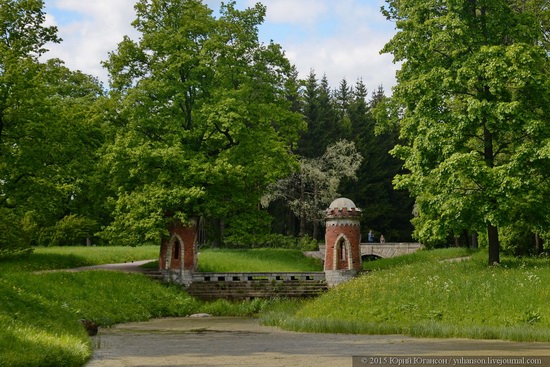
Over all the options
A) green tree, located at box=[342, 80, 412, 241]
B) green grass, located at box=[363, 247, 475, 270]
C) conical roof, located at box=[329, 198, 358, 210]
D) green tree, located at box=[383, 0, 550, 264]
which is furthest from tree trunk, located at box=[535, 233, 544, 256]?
green tree, located at box=[342, 80, 412, 241]

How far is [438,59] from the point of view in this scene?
1128 inches

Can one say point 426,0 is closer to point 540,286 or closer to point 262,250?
point 540,286

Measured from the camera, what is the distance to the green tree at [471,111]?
82.9 ft

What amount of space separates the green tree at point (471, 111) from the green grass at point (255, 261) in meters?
13.9

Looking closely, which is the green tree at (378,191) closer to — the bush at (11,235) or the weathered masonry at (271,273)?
the weathered masonry at (271,273)

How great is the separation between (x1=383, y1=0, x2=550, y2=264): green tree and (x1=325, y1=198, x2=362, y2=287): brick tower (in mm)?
5307

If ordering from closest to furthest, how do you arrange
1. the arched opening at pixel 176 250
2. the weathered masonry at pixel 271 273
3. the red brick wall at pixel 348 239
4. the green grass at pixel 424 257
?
1. the weathered masonry at pixel 271 273
2. the red brick wall at pixel 348 239
3. the arched opening at pixel 176 250
4. the green grass at pixel 424 257

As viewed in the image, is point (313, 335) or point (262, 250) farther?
point (262, 250)

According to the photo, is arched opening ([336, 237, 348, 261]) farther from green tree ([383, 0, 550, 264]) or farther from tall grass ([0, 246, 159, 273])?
tall grass ([0, 246, 159, 273])

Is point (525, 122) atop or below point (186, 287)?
atop

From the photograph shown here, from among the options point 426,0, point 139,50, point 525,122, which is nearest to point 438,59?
point 426,0

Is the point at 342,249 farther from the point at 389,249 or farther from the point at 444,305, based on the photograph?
the point at 389,249

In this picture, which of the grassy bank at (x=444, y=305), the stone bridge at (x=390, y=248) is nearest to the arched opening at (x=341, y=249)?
the grassy bank at (x=444, y=305)

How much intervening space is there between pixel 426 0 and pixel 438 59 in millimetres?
3057
